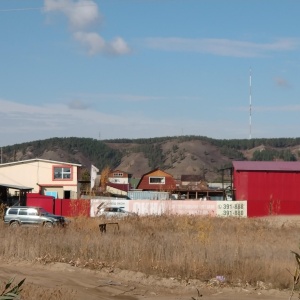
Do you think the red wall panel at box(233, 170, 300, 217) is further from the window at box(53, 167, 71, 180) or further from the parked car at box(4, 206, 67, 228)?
the parked car at box(4, 206, 67, 228)

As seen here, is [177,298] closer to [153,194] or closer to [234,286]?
[234,286]

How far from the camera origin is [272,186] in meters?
59.3

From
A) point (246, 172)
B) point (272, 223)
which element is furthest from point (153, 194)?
point (272, 223)

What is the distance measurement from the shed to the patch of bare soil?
3984 cm

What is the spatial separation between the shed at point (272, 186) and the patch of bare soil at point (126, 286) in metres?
39.8

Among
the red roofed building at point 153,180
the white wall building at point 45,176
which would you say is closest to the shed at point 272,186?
the white wall building at point 45,176

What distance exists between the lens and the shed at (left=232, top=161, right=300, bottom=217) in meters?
57.8

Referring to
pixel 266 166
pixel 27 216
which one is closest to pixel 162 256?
pixel 27 216

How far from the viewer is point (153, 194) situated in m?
78.4

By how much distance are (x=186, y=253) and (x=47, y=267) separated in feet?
15.1

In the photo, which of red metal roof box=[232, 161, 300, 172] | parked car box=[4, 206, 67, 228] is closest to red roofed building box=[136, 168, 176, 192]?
red metal roof box=[232, 161, 300, 172]

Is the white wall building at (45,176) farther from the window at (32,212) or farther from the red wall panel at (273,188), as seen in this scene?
the window at (32,212)

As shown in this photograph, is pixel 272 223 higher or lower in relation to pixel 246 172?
lower

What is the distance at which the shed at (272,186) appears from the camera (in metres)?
57.8
